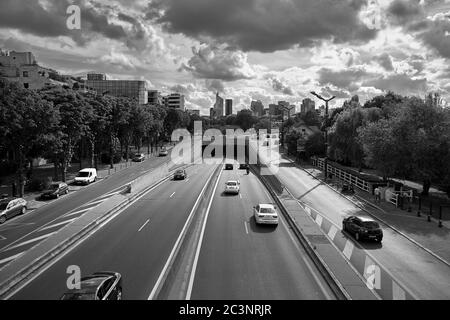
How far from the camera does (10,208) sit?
3142cm

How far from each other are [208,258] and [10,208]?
752 inches

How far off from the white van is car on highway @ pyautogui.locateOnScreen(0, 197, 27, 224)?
14661mm

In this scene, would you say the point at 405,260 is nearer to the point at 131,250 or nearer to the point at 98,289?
the point at 131,250

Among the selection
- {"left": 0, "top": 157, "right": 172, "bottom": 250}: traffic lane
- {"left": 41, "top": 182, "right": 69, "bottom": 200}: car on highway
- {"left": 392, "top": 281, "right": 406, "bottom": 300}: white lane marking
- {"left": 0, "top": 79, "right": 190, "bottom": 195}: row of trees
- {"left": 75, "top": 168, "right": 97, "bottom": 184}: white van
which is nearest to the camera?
{"left": 392, "top": 281, "right": 406, "bottom": 300}: white lane marking

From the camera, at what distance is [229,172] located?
62156 millimetres

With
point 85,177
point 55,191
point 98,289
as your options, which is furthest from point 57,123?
point 98,289

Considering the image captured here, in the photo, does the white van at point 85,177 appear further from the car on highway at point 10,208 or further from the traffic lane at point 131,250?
the car on highway at point 10,208

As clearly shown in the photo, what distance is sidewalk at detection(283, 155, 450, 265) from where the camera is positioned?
2372cm

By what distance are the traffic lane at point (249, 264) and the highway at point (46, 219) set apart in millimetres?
10503

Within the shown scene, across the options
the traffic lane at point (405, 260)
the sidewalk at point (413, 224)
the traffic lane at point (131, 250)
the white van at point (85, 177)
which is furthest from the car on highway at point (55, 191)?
the sidewalk at point (413, 224)

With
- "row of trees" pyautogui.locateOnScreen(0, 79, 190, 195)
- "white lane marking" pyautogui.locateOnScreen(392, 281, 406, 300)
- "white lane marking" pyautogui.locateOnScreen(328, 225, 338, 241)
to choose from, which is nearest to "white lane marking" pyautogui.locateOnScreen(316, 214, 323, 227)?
"white lane marking" pyautogui.locateOnScreen(328, 225, 338, 241)

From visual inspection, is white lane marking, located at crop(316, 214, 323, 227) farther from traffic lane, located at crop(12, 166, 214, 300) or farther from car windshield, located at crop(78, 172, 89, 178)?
car windshield, located at crop(78, 172, 89, 178)
